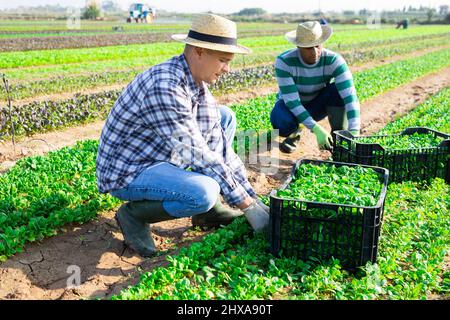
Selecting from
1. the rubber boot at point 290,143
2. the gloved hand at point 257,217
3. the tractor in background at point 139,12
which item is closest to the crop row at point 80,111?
the rubber boot at point 290,143

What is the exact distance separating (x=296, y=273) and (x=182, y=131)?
1.21 meters

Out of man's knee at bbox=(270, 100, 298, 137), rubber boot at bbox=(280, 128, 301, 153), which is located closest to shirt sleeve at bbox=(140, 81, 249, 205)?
man's knee at bbox=(270, 100, 298, 137)

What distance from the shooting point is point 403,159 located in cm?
493

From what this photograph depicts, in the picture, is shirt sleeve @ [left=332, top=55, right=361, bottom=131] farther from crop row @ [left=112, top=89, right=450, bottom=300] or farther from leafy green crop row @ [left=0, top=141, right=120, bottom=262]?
leafy green crop row @ [left=0, top=141, right=120, bottom=262]

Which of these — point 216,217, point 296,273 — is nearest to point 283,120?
point 216,217

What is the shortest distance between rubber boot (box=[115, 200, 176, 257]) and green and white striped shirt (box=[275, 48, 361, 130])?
2.43m

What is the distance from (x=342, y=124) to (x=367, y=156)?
4.80 feet

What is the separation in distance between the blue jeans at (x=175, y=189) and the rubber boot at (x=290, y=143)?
3202 millimetres

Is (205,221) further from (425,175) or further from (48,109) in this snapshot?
(48,109)

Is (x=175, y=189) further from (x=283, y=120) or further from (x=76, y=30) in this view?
(x=76, y=30)

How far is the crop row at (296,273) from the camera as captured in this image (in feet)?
10.0

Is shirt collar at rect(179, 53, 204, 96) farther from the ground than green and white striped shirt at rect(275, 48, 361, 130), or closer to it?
farther from the ground

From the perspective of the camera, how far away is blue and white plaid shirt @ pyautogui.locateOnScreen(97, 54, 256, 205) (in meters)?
3.58

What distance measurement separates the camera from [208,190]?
364 centimetres
